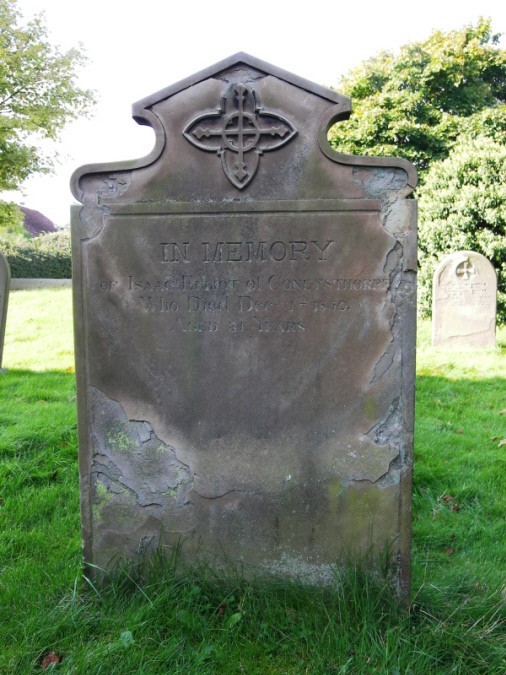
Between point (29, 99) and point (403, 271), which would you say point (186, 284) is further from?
point (29, 99)

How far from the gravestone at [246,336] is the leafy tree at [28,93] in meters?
18.0

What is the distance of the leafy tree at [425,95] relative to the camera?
17.3m

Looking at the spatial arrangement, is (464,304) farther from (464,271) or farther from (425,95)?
(425,95)

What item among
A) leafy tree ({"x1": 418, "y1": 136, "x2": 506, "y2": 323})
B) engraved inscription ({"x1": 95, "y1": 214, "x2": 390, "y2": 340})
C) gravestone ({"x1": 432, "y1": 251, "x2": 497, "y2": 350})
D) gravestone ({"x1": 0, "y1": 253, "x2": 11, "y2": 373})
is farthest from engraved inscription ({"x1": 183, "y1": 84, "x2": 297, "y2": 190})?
leafy tree ({"x1": 418, "y1": 136, "x2": 506, "y2": 323})

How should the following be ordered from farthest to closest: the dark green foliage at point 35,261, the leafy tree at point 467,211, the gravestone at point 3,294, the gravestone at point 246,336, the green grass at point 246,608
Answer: the dark green foliage at point 35,261, the leafy tree at point 467,211, the gravestone at point 3,294, the gravestone at point 246,336, the green grass at point 246,608

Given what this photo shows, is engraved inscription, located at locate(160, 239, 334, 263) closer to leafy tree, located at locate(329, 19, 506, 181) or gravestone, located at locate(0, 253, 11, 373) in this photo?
gravestone, located at locate(0, 253, 11, 373)

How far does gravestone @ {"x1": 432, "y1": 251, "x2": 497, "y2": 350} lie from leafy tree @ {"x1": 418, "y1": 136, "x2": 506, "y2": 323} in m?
2.38

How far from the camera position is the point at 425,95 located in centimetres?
1861

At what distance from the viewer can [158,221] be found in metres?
2.59

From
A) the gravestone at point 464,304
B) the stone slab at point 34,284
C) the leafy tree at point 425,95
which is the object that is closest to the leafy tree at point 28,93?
the stone slab at point 34,284

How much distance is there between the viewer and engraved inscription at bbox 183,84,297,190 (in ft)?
8.36

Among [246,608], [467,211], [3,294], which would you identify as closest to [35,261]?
[3,294]

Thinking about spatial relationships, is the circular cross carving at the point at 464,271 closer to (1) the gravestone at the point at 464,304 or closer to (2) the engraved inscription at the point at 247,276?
(1) the gravestone at the point at 464,304

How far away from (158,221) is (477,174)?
1108 centimetres
